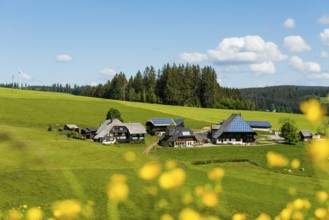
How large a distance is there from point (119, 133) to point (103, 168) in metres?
28.5

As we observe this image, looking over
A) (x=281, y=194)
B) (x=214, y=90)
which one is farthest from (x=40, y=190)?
(x=214, y=90)

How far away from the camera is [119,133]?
62594 mm

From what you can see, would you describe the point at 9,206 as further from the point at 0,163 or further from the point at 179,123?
the point at 179,123

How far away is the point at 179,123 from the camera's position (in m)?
77.2

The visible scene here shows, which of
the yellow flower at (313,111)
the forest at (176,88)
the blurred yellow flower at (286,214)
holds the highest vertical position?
the forest at (176,88)

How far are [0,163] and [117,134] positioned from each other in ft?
101

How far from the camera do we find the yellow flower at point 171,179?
1.82 m

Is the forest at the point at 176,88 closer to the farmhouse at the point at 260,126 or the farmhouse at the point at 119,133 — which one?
the farmhouse at the point at 260,126

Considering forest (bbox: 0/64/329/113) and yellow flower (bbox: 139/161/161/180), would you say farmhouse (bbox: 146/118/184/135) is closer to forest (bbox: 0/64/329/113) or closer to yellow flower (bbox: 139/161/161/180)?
forest (bbox: 0/64/329/113)

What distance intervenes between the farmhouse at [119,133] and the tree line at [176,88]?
55992 millimetres

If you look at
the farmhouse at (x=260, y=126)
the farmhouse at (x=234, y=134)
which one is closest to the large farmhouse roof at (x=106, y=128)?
the farmhouse at (x=234, y=134)

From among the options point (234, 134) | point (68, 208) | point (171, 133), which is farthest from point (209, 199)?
point (234, 134)

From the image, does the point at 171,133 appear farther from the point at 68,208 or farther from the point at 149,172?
the point at 149,172

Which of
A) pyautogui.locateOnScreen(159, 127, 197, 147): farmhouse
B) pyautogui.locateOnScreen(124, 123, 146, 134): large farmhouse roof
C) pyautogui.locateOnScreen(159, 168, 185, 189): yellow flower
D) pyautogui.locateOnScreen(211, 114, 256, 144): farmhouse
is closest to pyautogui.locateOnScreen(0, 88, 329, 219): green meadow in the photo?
pyautogui.locateOnScreen(159, 168, 185, 189): yellow flower
